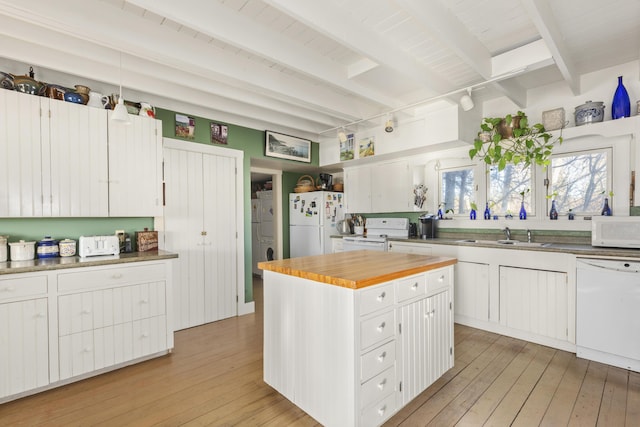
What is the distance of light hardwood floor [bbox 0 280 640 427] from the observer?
188cm

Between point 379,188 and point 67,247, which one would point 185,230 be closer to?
point 67,247

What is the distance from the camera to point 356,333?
1604 mm

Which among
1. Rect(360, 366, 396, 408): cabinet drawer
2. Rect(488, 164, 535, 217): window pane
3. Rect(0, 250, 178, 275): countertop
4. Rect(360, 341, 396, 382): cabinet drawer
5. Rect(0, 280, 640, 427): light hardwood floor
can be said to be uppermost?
Rect(488, 164, 535, 217): window pane

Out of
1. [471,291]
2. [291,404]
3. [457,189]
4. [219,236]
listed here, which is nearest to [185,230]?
[219,236]

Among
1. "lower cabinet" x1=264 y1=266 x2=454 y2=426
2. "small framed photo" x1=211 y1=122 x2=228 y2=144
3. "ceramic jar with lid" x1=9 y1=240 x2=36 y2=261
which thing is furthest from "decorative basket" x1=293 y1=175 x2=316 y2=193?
"ceramic jar with lid" x1=9 y1=240 x2=36 y2=261

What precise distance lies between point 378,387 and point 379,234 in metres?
3.07

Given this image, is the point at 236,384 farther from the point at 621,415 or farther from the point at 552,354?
the point at 552,354

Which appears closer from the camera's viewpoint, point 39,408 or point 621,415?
point 621,415

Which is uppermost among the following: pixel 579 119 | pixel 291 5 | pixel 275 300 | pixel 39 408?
pixel 291 5

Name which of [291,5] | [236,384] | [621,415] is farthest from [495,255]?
[291,5]

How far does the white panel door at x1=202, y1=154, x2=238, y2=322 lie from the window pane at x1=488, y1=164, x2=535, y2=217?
128 inches

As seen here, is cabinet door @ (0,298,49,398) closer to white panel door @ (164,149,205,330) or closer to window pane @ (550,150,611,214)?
white panel door @ (164,149,205,330)

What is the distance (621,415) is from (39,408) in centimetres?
376

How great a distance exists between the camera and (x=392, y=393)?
1.82m
